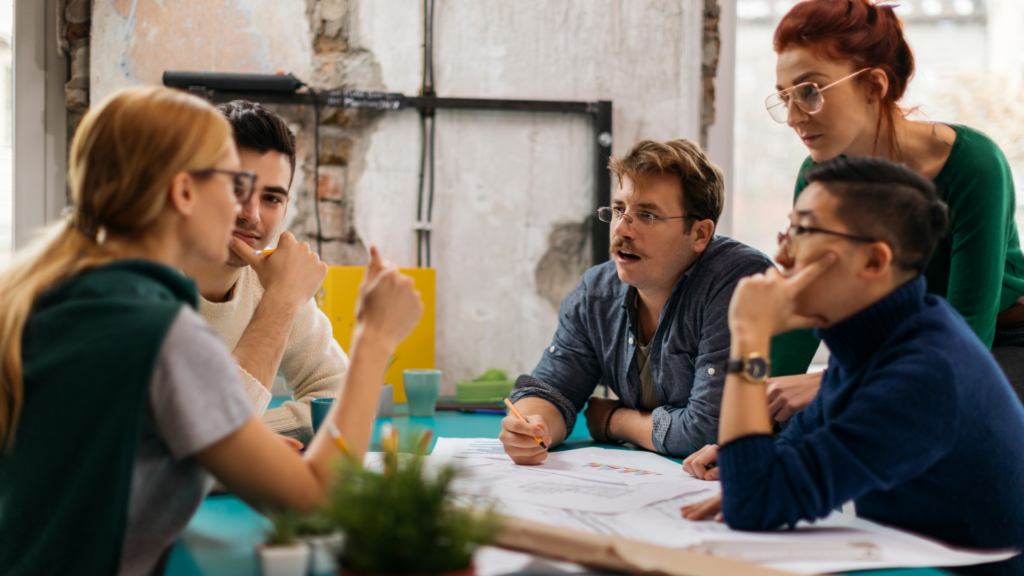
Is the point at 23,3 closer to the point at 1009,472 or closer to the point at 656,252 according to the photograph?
the point at 656,252

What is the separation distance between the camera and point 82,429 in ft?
2.06

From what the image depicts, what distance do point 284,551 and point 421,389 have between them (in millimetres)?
1131

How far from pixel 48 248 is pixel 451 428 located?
3.03 ft

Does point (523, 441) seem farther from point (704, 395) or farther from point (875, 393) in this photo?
point (875, 393)

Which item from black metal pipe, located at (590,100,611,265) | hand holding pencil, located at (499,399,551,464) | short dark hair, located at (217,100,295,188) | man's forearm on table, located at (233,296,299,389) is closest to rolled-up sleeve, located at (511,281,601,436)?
hand holding pencil, located at (499,399,551,464)

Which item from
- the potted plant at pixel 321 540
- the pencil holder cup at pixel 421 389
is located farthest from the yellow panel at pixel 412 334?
the potted plant at pixel 321 540

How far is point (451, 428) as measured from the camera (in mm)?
1520

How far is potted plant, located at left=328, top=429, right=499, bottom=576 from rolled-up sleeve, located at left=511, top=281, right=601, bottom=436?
0.93 meters

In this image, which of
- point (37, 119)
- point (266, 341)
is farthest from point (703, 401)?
point (37, 119)

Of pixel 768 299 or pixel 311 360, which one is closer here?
pixel 768 299

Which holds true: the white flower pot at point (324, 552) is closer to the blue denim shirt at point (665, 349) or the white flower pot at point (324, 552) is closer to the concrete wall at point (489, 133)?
the blue denim shirt at point (665, 349)

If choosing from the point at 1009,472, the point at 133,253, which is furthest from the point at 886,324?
the point at 133,253

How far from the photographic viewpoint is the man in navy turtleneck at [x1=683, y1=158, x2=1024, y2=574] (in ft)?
Answer: 2.61

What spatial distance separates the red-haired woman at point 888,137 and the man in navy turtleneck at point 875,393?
0.29 meters
